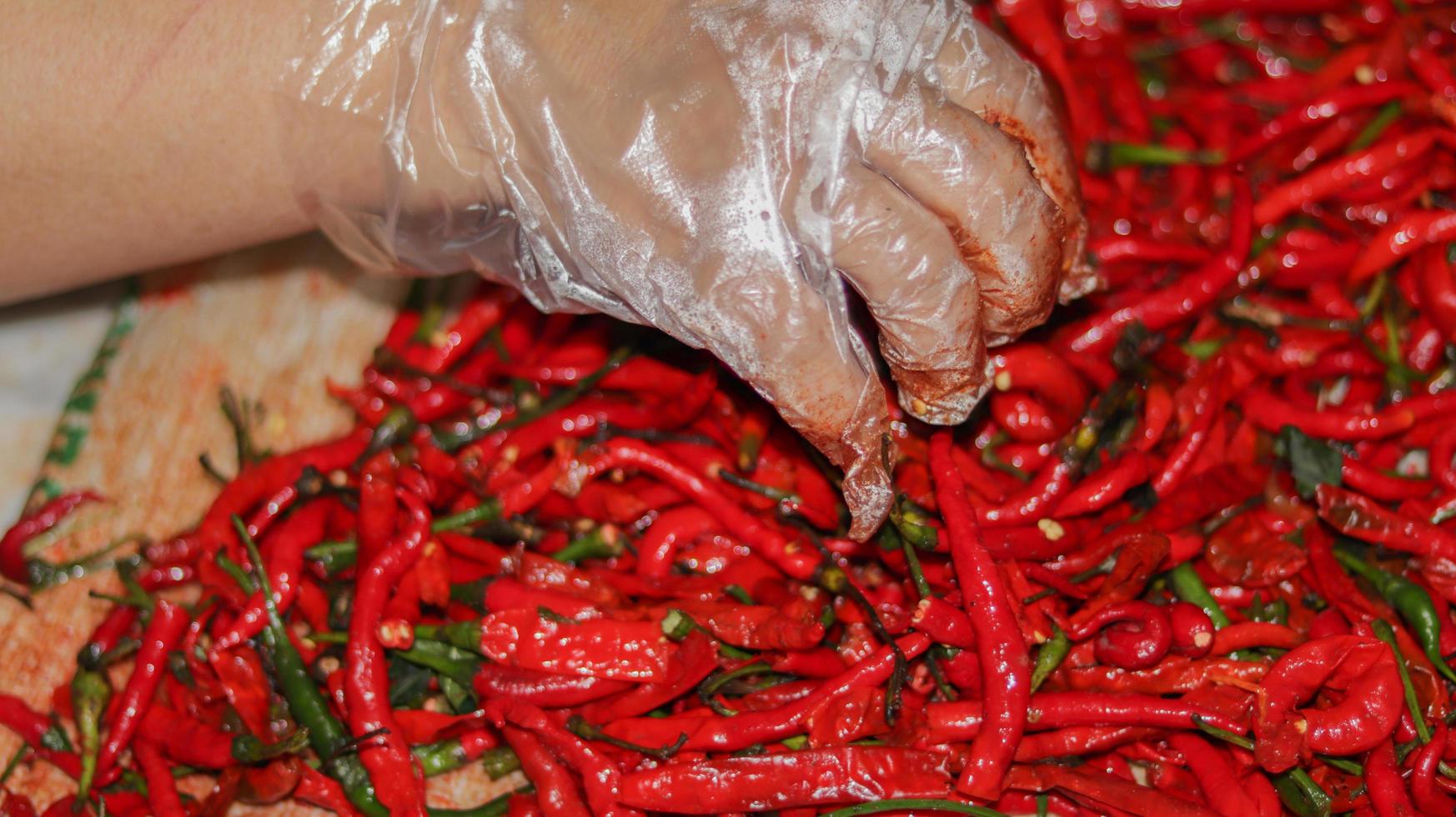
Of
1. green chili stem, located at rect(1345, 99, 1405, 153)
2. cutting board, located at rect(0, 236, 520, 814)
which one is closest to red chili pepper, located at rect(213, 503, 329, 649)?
cutting board, located at rect(0, 236, 520, 814)

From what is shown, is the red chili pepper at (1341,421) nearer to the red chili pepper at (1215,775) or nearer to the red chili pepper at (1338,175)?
the red chili pepper at (1338,175)

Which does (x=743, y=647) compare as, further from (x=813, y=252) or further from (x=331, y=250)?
(x=331, y=250)

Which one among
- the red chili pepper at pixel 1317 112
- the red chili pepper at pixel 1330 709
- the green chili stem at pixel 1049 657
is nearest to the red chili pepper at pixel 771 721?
the green chili stem at pixel 1049 657

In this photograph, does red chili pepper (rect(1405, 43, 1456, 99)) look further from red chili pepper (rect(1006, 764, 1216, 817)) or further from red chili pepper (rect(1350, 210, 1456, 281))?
red chili pepper (rect(1006, 764, 1216, 817))

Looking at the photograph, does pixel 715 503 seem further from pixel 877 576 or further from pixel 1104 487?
pixel 1104 487

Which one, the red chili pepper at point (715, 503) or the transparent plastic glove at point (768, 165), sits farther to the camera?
the red chili pepper at point (715, 503)

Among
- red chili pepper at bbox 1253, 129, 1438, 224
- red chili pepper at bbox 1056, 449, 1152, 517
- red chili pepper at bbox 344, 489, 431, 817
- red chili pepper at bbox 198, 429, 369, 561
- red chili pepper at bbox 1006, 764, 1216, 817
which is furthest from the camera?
red chili pepper at bbox 1253, 129, 1438, 224

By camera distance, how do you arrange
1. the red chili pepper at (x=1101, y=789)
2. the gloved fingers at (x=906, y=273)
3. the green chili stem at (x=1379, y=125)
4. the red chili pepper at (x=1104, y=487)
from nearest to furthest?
the gloved fingers at (x=906, y=273), the red chili pepper at (x=1101, y=789), the red chili pepper at (x=1104, y=487), the green chili stem at (x=1379, y=125)

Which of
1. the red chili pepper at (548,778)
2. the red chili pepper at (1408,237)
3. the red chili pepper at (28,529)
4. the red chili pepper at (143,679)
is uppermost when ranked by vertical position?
the red chili pepper at (28,529)
